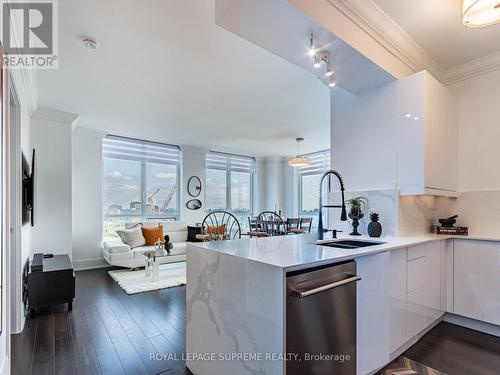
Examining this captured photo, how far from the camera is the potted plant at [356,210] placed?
2.93 meters

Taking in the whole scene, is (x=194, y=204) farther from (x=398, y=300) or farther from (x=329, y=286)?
(x=329, y=286)

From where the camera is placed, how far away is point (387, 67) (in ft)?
8.40

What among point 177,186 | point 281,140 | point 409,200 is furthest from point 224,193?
point 409,200

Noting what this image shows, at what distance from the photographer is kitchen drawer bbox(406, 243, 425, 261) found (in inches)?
91.3

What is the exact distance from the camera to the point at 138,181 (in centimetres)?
628

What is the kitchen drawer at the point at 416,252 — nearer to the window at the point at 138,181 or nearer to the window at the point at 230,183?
the window at the point at 138,181

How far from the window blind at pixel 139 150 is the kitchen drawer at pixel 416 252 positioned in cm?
570

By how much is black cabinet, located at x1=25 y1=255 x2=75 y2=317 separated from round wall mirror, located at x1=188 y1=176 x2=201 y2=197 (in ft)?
12.6

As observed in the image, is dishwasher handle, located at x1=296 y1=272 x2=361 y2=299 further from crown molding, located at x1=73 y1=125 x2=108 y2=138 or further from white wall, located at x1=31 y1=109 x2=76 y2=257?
crown molding, located at x1=73 y1=125 x2=108 y2=138

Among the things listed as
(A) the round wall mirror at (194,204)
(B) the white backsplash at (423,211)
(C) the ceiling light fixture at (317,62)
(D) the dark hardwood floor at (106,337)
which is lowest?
(D) the dark hardwood floor at (106,337)

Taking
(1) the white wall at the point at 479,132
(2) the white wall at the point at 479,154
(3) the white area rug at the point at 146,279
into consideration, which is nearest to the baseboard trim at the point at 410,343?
(2) the white wall at the point at 479,154

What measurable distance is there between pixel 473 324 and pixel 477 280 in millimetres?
479

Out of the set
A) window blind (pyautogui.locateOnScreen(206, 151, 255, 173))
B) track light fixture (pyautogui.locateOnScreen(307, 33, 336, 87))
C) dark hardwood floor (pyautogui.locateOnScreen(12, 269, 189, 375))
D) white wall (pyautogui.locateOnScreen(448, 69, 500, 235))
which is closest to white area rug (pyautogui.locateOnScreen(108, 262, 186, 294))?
dark hardwood floor (pyautogui.locateOnScreen(12, 269, 189, 375))

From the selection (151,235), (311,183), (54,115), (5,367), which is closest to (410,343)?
(5,367)
